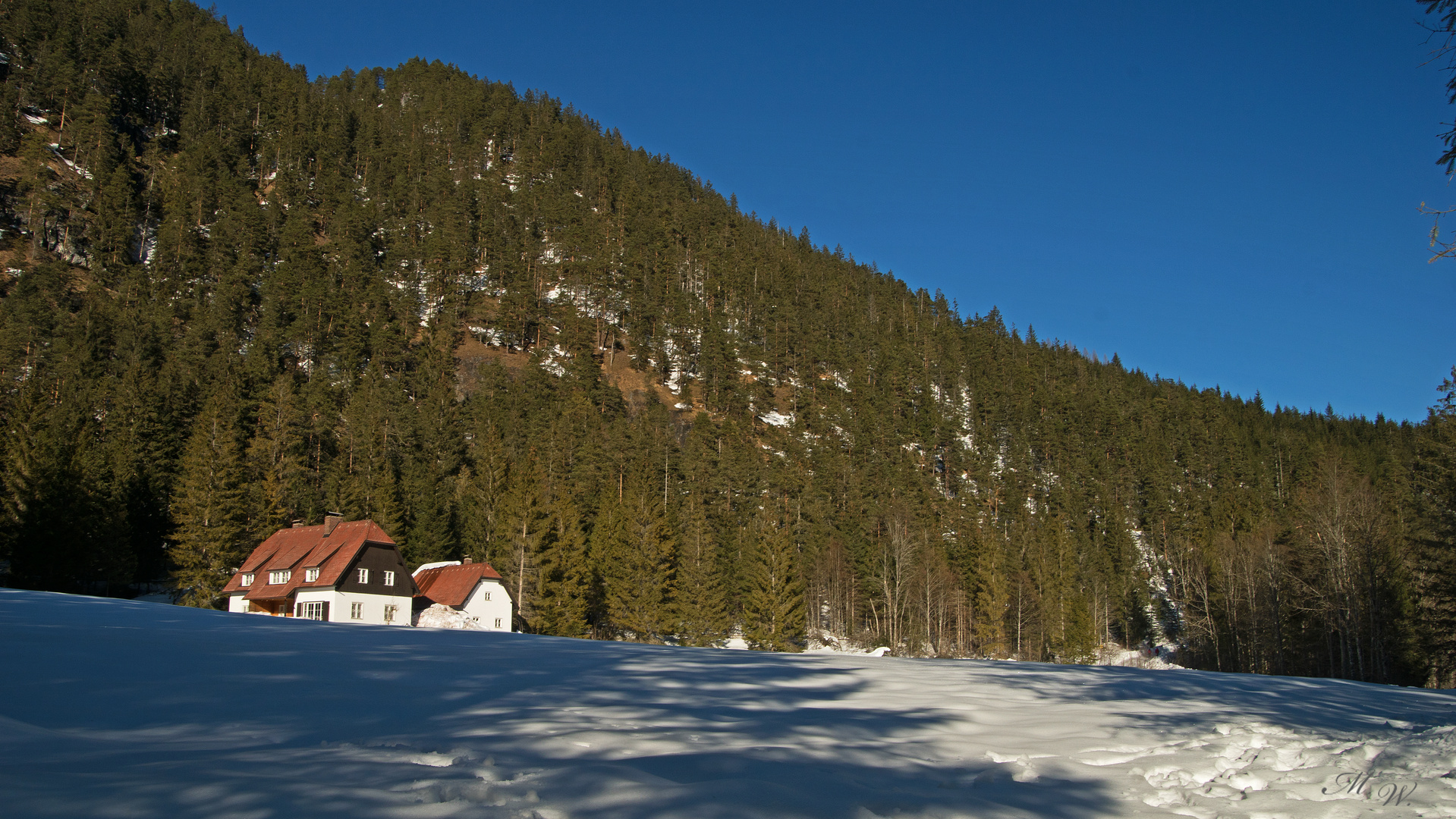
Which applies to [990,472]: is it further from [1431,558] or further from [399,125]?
[399,125]

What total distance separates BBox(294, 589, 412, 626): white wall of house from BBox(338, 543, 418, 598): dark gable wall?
238mm

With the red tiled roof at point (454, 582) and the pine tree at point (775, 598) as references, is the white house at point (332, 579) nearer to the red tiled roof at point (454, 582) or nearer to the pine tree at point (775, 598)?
the red tiled roof at point (454, 582)

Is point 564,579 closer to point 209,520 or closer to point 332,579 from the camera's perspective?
point 332,579

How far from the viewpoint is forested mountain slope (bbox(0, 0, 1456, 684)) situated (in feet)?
138

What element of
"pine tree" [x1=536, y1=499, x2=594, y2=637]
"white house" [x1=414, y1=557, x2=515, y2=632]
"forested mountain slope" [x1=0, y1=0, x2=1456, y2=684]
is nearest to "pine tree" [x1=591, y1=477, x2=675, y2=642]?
"forested mountain slope" [x1=0, y1=0, x2=1456, y2=684]

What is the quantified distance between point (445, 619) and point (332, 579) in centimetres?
593

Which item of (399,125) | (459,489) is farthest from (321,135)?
A: (459,489)

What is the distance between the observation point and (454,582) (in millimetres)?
40938

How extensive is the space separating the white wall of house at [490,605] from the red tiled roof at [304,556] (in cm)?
505

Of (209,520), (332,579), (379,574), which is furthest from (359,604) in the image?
(209,520)

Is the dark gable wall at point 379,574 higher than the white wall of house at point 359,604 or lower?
higher

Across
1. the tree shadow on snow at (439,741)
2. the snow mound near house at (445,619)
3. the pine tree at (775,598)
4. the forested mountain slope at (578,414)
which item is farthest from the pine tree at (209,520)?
the tree shadow on snow at (439,741)

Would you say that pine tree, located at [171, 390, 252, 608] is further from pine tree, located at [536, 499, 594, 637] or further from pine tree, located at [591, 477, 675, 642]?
pine tree, located at [591, 477, 675, 642]

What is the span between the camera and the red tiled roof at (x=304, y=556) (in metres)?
37.8
